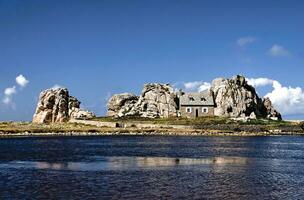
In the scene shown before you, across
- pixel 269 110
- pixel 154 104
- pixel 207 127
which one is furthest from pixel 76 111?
pixel 269 110

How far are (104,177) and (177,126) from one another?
101m

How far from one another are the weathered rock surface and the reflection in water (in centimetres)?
10209

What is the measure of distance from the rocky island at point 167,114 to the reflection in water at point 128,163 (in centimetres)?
7364

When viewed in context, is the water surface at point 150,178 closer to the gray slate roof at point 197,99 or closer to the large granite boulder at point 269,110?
the gray slate roof at point 197,99

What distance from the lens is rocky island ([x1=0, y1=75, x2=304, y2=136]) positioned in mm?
141000

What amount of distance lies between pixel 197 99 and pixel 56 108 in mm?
48912

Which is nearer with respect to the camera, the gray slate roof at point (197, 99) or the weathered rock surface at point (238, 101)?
the weathered rock surface at point (238, 101)

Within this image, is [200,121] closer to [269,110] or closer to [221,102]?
[221,102]

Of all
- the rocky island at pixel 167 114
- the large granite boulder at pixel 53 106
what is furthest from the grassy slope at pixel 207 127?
the large granite boulder at pixel 53 106

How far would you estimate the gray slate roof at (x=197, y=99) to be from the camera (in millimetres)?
168250

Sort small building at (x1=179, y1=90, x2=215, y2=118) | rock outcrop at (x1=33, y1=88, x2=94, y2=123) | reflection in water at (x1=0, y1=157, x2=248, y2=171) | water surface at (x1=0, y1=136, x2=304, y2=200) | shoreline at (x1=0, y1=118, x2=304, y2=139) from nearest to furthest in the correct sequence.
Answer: water surface at (x1=0, y1=136, x2=304, y2=200) < reflection in water at (x1=0, y1=157, x2=248, y2=171) < shoreline at (x1=0, y1=118, x2=304, y2=139) < small building at (x1=179, y1=90, x2=215, y2=118) < rock outcrop at (x1=33, y1=88, x2=94, y2=123)

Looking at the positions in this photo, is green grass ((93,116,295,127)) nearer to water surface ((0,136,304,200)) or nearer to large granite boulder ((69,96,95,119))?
large granite boulder ((69,96,95,119))

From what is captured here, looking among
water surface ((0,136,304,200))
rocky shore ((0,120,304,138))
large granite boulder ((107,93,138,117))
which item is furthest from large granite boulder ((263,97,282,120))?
water surface ((0,136,304,200))

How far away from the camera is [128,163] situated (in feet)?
184
